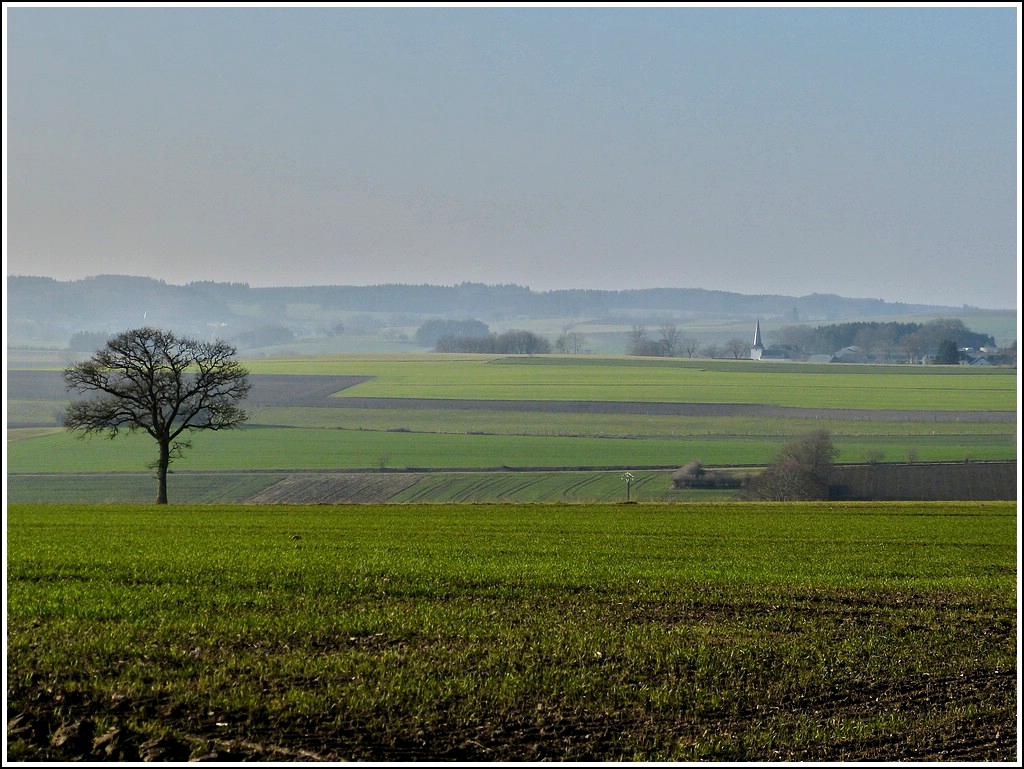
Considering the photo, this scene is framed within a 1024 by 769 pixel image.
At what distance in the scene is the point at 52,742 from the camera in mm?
8852

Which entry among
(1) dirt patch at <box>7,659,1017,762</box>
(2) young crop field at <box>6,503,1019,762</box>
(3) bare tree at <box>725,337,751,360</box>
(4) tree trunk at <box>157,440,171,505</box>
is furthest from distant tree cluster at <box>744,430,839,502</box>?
(3) bare tree at <box>725,337,751,360</box>

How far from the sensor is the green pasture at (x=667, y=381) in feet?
372

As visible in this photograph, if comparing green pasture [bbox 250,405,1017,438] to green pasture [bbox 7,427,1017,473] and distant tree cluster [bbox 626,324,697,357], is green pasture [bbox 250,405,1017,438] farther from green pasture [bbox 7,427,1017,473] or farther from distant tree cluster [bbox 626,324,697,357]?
distant tree cluster [bbox 626,324,697,357]

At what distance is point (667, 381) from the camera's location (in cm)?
13275

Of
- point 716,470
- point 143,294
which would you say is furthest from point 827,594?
point 143,294

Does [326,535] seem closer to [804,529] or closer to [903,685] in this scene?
[804,529]

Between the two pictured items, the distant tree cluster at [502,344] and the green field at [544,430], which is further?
the distant tree cluster at [502,344]

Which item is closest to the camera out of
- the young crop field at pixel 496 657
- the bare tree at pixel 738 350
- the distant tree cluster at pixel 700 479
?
the young crop field at pixel 496 657

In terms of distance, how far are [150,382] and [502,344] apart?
129 m

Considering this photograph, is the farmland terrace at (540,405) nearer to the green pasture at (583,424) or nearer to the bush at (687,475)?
the green pasture at (583,424)

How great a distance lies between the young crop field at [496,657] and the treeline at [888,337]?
143 m

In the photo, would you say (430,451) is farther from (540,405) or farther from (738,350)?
(738,350)

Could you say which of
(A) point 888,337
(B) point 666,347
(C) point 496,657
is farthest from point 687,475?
(A) point 888,337

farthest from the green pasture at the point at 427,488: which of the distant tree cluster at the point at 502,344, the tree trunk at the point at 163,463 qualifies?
the distant tree cluster at the point at 502,344
